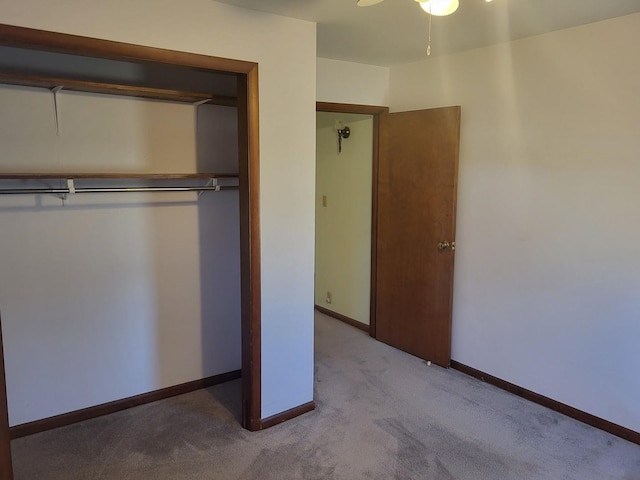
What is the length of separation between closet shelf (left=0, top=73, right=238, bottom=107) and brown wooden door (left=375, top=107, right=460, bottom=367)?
143cm

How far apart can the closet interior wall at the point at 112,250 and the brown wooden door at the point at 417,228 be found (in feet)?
4.49

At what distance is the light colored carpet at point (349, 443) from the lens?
7.88 ft

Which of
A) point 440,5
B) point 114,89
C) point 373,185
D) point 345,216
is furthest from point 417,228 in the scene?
point 114,89

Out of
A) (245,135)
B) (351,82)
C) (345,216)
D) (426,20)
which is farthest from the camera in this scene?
(345,216)

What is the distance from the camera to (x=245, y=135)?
2549 millimetres

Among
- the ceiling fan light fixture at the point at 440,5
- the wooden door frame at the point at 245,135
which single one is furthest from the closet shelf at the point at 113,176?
the ceiling fan light fixture at the point at 440,5

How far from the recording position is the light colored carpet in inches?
94.6

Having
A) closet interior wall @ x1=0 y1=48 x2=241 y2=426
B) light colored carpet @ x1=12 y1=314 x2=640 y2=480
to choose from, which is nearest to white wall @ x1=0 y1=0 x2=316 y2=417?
light colored carpet @ x1=12 y1=314 x2=640 y2=480

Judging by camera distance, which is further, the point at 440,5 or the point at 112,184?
the point at 112,184

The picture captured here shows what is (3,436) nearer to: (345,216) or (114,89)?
(114,89)

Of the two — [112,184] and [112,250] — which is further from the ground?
[112,184]

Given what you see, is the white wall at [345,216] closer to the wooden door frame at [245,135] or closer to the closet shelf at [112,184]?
the closet shelf at [112,184]

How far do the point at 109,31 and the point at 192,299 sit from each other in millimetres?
1722

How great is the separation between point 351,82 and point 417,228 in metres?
1.27
